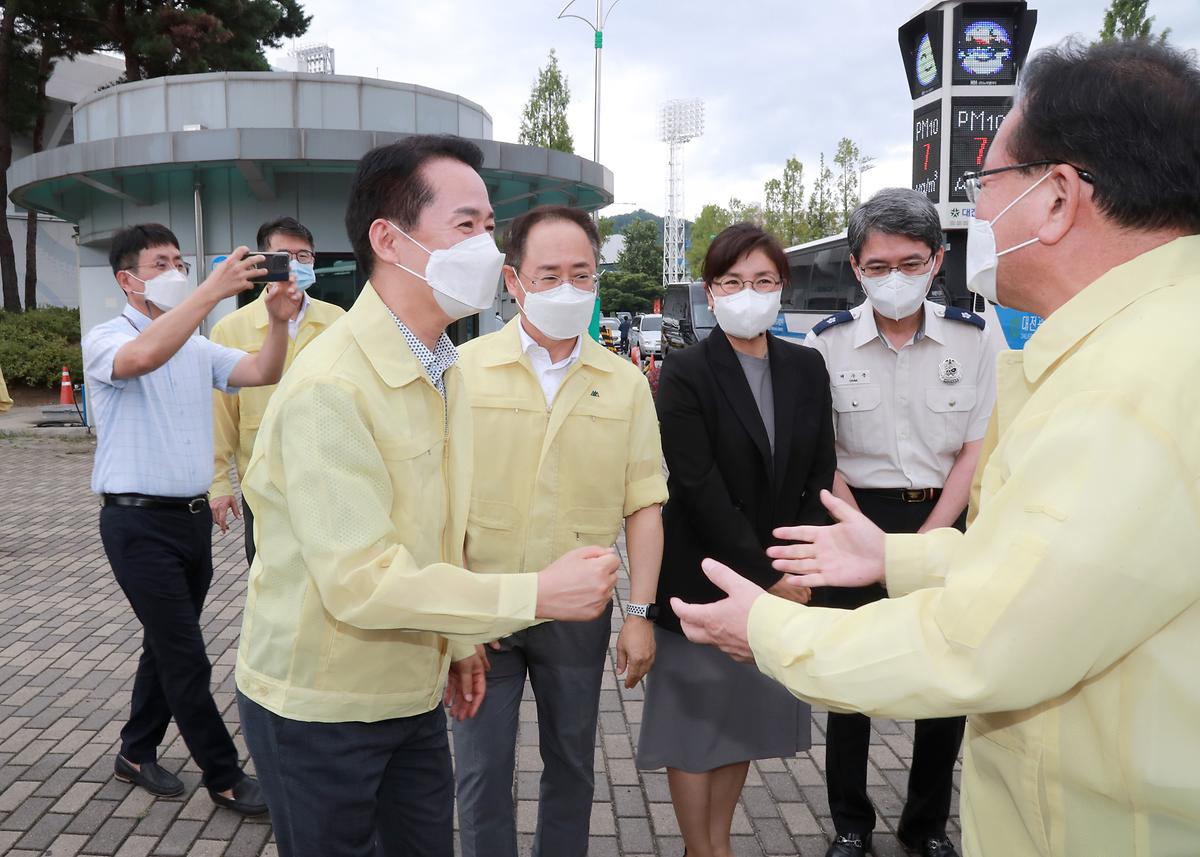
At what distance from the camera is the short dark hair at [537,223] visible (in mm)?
2607

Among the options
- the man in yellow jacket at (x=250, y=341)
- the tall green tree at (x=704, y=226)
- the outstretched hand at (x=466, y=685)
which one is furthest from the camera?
the tall green tree at (x=704, y=226)

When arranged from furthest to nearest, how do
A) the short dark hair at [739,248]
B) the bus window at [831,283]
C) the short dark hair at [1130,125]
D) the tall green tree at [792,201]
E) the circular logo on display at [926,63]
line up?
the tall green tree at [792,201]
the bus window at [831,283]
the circular logo on display at [926,63]
the short dark hair at [739,248]
the short dark hair at [1130,125]

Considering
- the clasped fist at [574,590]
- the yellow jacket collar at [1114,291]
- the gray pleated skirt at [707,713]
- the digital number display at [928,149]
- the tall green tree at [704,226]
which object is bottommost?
the gray pleated skirt at [707,713]

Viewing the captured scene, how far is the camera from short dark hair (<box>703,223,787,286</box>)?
9.58ft

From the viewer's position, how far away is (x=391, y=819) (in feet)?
6.61

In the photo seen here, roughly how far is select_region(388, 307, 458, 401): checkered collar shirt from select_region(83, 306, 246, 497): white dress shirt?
158 cm

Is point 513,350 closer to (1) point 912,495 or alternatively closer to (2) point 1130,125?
(1) point 912,495

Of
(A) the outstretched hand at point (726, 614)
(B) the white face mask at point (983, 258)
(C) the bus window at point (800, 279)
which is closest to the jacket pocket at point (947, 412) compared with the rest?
(B) the white face mask at point (983, 258)

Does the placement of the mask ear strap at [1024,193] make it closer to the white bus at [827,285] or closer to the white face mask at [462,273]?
the white face mask at [462,273]

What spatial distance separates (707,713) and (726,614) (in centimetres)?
128

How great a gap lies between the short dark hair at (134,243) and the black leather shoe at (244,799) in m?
2.01

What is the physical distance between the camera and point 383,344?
1.75 metres

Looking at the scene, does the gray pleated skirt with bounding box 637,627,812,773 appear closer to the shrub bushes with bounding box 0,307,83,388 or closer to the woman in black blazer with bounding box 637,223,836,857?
the woman in black blazer with bounding box 637,223,836,857

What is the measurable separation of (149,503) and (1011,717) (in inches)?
110
